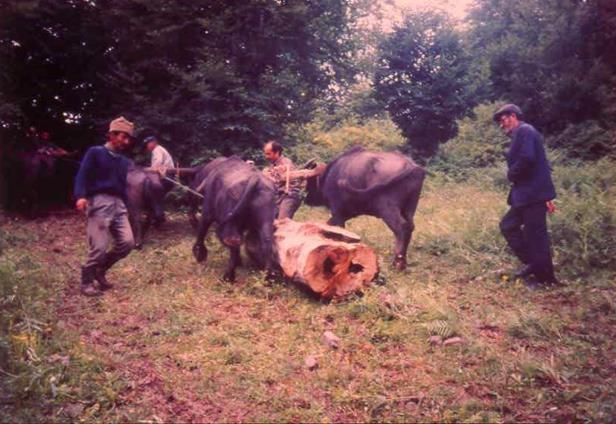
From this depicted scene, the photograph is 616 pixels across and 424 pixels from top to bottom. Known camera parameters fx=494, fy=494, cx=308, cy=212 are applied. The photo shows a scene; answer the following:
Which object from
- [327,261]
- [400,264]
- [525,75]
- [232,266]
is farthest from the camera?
[525,75]

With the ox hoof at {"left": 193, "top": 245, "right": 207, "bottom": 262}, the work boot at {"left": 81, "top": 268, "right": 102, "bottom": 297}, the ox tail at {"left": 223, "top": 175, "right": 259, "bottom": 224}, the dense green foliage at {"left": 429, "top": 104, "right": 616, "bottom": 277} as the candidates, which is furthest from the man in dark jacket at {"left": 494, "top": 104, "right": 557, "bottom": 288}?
the work boot at {"left": 81, "top": 268, "right": 102, "bottom": 297}

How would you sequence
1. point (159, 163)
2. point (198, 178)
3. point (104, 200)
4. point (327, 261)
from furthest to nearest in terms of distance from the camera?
1. point (159, 163)
2. point (198, 178)
3. point (104, 200)
4. point (327, 261)

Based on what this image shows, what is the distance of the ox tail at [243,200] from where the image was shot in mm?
6855

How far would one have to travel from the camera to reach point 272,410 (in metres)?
4.02

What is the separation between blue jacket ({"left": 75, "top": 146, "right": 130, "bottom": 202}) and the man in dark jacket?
5.34 metres

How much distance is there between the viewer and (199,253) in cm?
831

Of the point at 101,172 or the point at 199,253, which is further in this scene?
the point at 199,253

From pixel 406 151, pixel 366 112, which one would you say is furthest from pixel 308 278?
pixel 366 112

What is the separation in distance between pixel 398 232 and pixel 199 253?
3.32 metres

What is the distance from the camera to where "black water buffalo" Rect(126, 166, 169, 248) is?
969cm

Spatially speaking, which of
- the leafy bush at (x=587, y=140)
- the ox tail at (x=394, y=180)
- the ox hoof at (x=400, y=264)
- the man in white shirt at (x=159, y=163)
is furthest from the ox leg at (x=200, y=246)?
the leafy bush at (x=587, y=140)

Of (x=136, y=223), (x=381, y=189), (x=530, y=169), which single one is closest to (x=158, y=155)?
(x=136, y=223)

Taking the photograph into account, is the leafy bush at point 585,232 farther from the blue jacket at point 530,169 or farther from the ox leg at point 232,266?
the ox leg at point 232,266

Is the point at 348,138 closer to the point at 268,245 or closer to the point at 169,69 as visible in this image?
the point at 169,69
